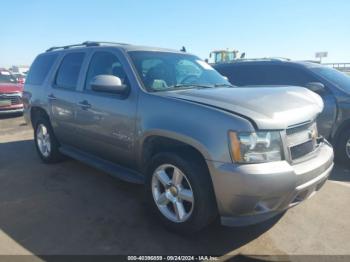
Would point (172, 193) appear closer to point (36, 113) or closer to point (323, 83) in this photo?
point (36, 113)

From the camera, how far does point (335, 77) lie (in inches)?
225

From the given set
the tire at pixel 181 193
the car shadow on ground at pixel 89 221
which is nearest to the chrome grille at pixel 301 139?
the tire at pixel 181 193

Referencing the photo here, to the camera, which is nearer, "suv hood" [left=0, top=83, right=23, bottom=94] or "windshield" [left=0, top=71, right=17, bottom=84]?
"suv hood" [left=0, top=83, right=23, bottom=94]

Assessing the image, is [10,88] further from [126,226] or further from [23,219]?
[126,226]

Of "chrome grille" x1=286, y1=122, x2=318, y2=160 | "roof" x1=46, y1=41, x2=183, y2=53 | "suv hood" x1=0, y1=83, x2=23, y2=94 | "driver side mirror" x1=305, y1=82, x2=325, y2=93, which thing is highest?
"roof" x1=46, y1=41, x2=183, y2=53

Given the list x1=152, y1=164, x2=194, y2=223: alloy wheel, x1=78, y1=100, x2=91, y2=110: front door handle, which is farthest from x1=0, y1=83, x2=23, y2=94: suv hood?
x1=152, y1=164, x2=194, y2=223: alloy wheel

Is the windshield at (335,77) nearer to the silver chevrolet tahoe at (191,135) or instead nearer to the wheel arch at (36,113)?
the silver chevrolet tahoe at (191,135)

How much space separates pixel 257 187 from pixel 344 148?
3623 millimetres

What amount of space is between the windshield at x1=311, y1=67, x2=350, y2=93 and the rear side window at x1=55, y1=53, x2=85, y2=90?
423 centimetres

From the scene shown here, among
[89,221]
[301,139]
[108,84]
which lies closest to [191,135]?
[301,139]

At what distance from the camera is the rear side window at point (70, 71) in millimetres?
4555

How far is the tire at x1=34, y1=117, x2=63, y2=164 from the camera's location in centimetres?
534

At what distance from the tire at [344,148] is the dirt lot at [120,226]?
2.44ft

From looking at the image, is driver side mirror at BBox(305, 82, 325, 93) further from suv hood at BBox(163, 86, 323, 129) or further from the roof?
the roof
